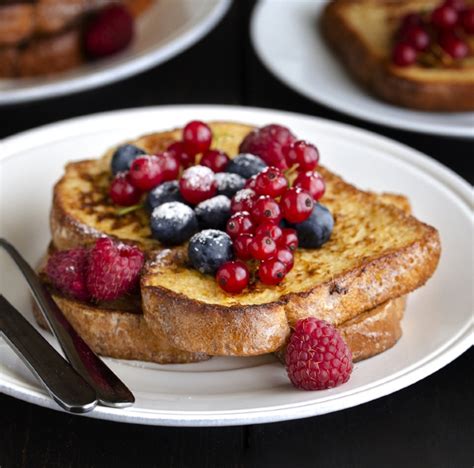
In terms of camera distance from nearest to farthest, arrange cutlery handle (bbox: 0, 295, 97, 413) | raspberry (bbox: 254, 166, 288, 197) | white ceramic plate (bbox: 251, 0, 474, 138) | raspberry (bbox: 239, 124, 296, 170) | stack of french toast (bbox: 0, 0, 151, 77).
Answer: cutlery handle (bbox: 0, 295, 97, 413) < raspberry (bbox: 254, 166, 288, 197) < raspberry (bbox: 239, 124, 296, 170) < white ceramic plate (bbox: 251, 0, 474, 138) < stack of french toast (bbox: 0, 0, 151, 77)

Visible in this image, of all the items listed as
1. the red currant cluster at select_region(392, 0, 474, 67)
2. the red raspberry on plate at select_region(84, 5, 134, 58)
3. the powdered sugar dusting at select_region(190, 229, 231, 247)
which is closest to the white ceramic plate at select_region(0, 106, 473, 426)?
the powdered sugar dusting at select_region(190, 229, 231, 247)

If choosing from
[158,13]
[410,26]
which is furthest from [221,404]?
[158,13]

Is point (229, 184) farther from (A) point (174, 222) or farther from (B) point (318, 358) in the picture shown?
(B) point (318, 358)

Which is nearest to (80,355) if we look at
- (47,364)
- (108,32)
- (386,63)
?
(47,364)

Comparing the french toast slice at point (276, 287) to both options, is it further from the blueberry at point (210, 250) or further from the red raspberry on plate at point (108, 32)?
the red raspberry on plate at point (108, 32)

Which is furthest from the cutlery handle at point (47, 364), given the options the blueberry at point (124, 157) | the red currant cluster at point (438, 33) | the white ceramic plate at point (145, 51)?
the red currant cluster at point (438, 33)

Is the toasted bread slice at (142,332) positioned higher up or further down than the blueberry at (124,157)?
further down

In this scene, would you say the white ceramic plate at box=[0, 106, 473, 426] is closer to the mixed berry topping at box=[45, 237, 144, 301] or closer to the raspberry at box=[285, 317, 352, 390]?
the raspberry at box=[285, 317, 352, 390]
